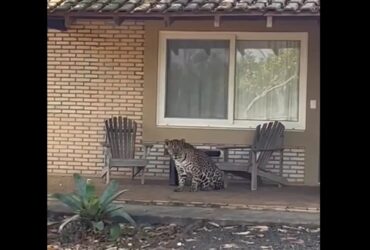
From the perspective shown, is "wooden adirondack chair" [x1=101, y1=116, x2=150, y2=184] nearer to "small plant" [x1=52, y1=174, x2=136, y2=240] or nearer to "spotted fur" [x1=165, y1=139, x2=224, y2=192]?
"spotted fur" [x1=165, y1=139, x2=224, y2=192]

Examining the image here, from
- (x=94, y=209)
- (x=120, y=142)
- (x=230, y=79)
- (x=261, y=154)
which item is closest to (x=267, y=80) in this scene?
(x=230, y=79)

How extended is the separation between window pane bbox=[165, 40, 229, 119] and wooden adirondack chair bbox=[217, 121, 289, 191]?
0.84 m

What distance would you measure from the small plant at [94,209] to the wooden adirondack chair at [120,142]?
2.82 m

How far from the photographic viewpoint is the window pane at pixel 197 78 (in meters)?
10.6

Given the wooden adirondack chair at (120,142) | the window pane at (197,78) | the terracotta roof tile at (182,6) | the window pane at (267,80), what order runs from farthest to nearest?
1. the window pane at (197,78)
2. the window pane at (267,80)
3. the wooden adirondack chair at (120,142)
4. the terracotta roof tile at (182,6)

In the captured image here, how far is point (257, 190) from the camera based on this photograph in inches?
373

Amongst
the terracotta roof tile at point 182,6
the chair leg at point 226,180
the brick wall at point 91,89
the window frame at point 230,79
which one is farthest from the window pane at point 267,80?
the brick wall at point 91,89

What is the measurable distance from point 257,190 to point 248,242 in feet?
10.2

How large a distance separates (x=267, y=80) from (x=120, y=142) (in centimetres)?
272

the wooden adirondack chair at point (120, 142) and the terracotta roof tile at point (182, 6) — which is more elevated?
the terracotta roof tile at point (182, 6)

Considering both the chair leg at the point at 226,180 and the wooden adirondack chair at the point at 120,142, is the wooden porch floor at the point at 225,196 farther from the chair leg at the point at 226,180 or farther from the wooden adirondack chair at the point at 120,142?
the wooden adirondack chair at the point at 120,142

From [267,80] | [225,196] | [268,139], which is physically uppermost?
[267,80]

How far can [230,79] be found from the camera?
10.5m

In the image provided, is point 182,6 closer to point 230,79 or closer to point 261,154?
point 230,79
